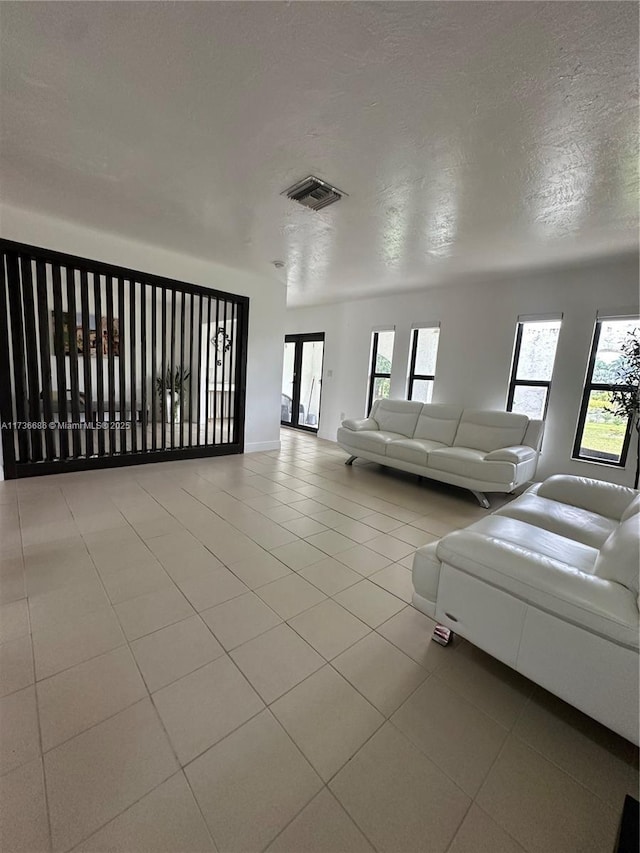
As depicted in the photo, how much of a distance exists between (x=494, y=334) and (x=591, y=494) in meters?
2.87

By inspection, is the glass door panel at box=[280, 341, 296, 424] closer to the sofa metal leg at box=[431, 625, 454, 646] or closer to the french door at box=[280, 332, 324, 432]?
the french door at box=[280, 332, 324, 432]

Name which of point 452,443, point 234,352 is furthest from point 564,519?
point 234,352

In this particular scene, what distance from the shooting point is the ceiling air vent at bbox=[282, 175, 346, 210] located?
2400 millimetres

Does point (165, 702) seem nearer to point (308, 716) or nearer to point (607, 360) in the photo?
point (308, 716)

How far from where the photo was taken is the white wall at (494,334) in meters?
3.85

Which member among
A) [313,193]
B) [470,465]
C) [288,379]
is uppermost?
[313,193]

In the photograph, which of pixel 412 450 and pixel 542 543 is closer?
pixel 542 543

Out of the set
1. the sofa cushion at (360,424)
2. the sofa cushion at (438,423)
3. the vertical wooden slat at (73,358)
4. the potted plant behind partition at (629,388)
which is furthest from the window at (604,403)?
the vertical wooden slat at (73,358)

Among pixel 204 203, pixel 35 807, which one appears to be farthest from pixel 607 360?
pixel 35 807

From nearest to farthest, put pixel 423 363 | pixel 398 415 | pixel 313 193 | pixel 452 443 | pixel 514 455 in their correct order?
1. pixel 313 193
2. pixel 514 455
3. pixel 452 443
4. pixel 398 415
5. pixel 423 363

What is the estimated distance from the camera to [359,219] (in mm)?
2932

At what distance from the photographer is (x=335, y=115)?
1.76 m

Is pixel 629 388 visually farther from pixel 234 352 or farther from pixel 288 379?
pixel 288 379

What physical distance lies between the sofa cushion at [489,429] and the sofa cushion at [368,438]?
2.75ft
